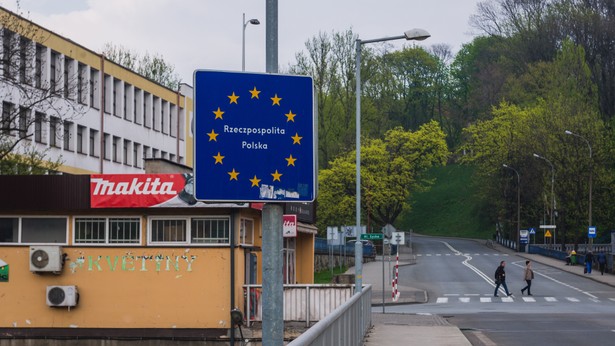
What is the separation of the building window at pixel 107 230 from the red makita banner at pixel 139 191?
1.99 feet

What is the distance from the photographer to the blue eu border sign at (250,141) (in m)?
9.12

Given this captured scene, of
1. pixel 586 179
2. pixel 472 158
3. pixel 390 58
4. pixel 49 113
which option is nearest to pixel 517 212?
pixel 472 158

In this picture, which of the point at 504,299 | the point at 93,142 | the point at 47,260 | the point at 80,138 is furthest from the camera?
the point at 93,142

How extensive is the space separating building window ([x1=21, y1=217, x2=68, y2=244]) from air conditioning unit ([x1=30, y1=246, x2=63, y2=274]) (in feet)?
1.93

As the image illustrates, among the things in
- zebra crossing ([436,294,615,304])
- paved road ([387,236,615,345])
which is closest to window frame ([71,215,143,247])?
paved road ([387,236,615,345])

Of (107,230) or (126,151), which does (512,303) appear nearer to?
(107,230)

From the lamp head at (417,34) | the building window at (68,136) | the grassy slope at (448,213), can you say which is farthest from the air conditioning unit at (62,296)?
the grassy slope at (448,213)

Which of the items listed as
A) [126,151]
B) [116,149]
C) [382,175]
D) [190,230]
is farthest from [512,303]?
[382,175]

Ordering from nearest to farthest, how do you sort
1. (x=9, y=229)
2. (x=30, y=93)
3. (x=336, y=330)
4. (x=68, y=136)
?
(x=336, y=330)
(x=9, y=229)
(x=30, y=93)
(x=68, y=136)

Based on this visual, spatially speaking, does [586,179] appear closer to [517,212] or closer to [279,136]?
[517,212]

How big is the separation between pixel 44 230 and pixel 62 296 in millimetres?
1692

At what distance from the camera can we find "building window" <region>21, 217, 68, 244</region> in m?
27.3

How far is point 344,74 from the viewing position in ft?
326

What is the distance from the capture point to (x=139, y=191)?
26828 mm
